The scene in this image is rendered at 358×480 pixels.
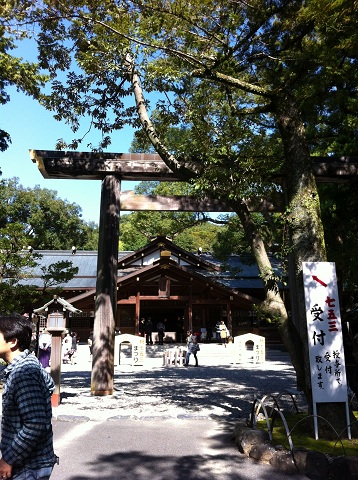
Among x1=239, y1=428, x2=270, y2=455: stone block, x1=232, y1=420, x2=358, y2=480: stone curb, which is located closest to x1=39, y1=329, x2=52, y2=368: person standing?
x1=239, y1=428, x2=270, y2=455: stone block

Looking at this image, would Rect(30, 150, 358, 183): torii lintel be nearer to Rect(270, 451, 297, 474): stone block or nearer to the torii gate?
the torii gate

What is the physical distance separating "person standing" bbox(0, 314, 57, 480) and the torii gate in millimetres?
6292

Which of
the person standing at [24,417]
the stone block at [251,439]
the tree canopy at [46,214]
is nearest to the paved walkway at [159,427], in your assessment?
the stone block at [251,439]

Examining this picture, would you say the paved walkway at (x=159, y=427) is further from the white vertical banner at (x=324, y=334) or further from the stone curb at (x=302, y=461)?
the white vertical banner at (x=324, y=334)

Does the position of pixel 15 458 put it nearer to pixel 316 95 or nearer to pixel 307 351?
pixel 307 351

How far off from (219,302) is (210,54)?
17.8 m

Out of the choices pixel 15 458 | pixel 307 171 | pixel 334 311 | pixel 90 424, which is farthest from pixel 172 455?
pixel 307 171

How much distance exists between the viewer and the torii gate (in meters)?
8.31

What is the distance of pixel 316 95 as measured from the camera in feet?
33.7

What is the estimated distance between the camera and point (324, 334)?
525 centimetres

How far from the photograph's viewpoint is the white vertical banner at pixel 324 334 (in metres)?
5.09

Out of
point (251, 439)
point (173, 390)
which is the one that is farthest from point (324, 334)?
A: point (173, 390)

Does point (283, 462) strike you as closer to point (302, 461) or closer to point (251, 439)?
point (302, 461)

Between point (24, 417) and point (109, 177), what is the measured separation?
24.4ft
